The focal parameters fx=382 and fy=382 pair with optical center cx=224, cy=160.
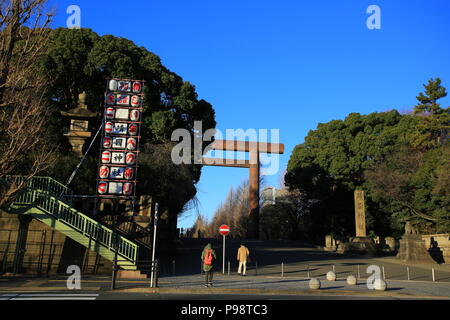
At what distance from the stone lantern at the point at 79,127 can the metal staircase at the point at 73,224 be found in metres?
7.98

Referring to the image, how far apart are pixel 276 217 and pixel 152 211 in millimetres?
36825

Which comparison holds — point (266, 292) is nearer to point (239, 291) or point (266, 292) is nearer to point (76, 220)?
point (239, 291)

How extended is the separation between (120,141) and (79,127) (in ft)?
17.8

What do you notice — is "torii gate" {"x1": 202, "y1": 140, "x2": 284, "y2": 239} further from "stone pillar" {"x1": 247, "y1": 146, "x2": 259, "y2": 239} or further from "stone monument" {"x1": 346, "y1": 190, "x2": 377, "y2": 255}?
"stone monument" {"x1": 346, "y1": 190, "x2": 377, "y2": 255}

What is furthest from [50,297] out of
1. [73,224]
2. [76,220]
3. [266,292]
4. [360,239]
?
[360,239]

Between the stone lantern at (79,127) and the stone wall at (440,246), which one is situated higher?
the stone lantern at (79,127)

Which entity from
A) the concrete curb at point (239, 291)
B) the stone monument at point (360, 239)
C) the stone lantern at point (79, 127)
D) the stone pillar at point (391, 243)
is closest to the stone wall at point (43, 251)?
the concrete curb at point (239, 291)

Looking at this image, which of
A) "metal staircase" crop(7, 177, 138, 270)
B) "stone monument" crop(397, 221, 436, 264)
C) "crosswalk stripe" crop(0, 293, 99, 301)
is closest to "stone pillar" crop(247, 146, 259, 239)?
"stone monument" crop(397, 221, 436, 264)

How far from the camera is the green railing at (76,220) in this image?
1834 centimetres

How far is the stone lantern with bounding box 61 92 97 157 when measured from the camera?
86.0ft

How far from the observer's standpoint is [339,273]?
21.9 m

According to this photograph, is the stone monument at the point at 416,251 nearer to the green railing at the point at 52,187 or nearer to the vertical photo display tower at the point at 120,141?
the vertical photo display tower at the point at 120,141

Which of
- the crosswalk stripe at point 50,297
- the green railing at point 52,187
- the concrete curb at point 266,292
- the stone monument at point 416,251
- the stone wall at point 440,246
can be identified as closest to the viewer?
the crosswalk stripe at point 50,297
